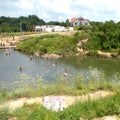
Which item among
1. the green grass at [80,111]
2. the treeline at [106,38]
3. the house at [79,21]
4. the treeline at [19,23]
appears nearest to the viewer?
the green grass at [80,111]

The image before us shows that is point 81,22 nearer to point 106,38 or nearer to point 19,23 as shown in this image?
point 19,23

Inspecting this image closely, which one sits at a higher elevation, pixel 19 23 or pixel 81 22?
pixel 81 22

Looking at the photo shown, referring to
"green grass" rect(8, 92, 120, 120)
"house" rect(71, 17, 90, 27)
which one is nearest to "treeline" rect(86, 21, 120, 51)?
"green grass" rect(8, 92, 120, 120)

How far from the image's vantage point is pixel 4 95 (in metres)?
16.8

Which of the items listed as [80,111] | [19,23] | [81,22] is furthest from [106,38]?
[19,23]

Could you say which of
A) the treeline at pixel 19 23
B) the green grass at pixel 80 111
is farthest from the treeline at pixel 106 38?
the green grass at pixel 80 111

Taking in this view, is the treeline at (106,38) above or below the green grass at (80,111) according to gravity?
below

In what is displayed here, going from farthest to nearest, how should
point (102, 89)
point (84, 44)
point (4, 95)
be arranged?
point (84, 44) → point (102, 89) → point (4, 95)

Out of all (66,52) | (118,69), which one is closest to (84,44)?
(66,52)

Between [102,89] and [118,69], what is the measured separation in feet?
96.5

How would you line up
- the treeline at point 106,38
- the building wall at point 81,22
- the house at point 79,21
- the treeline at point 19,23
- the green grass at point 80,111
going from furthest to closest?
the building wall at point 81,22, the house at point 79,21, the treeline at point 19,23, the treeline at point 106,38, the green grass at point 80,111

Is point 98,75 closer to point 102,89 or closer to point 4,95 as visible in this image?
point 102,89

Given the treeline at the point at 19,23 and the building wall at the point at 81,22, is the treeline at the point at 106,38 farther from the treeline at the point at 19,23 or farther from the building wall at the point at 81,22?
the building wall at the point at 81,22

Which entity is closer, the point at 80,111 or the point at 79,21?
the point at 80,111
